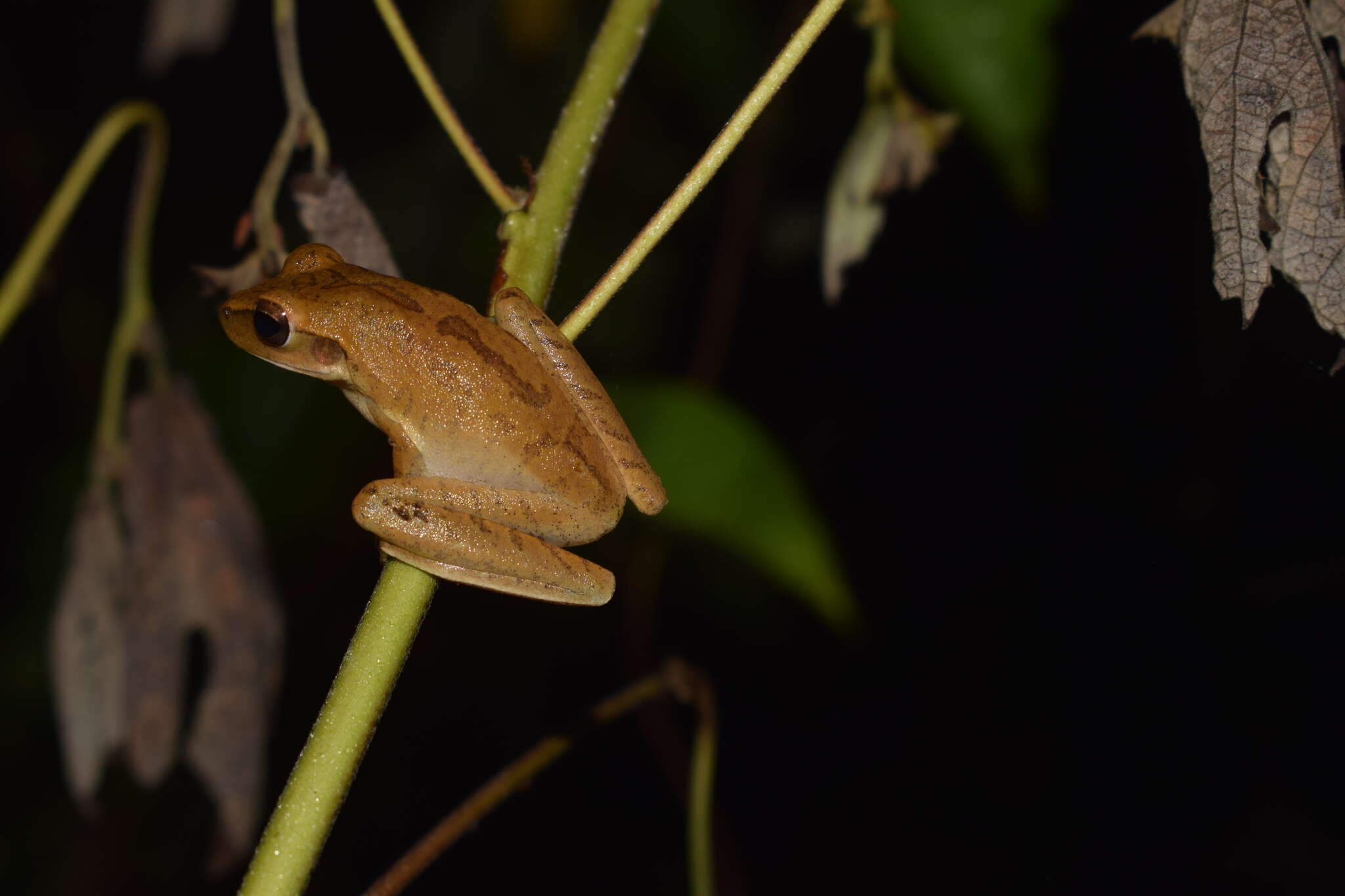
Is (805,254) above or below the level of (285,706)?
above

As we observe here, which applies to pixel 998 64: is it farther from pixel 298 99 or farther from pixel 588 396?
pixel 298 99

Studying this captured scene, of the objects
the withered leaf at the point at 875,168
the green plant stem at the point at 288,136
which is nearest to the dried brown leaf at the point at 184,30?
the green plant stem at the point at 288,136

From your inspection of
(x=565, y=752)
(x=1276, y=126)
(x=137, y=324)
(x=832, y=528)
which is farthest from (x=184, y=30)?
(x=832, y=528)

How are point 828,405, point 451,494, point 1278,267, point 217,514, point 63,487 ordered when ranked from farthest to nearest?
point 828,405 → point 63,487 → point 217,514 → point 451,494 → point 1278,267

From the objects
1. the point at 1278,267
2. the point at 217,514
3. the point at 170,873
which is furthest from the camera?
the point at 170,873

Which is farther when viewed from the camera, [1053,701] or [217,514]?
[1053,701]

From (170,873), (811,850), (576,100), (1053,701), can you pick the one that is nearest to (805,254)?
(1053,701)

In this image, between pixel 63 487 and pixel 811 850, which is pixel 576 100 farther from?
pixel 811 850
